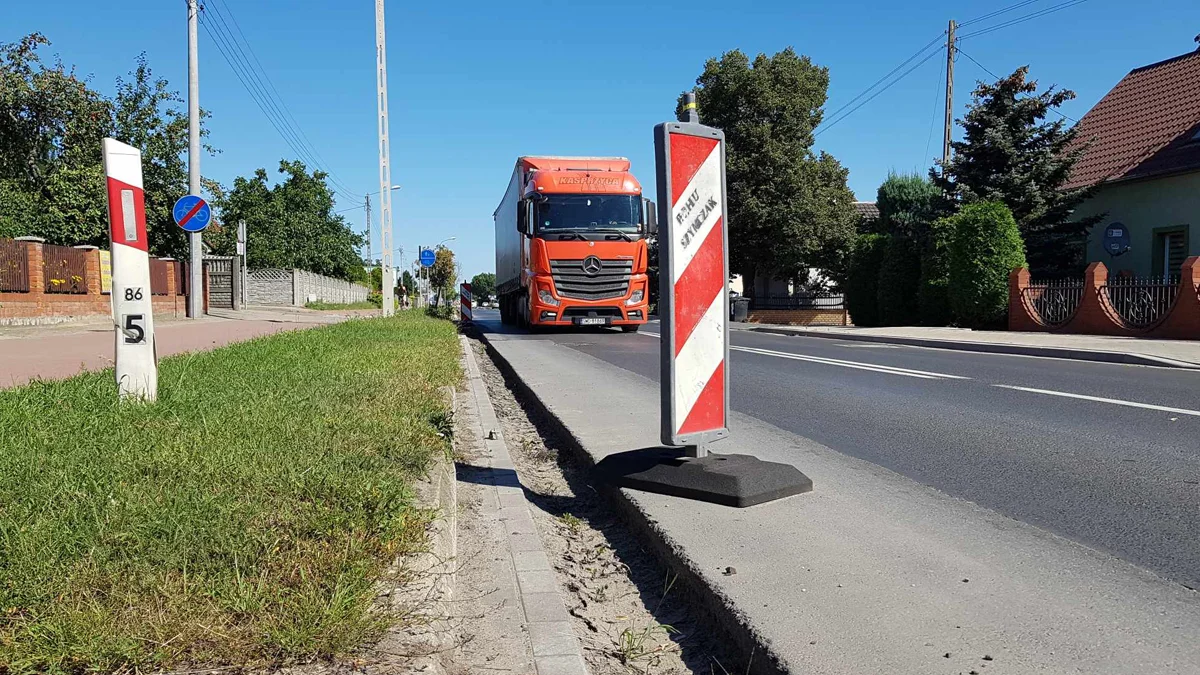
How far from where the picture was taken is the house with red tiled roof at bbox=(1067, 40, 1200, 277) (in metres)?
23.7

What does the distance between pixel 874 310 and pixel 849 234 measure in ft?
31.9

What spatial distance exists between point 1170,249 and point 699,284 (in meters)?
25.5

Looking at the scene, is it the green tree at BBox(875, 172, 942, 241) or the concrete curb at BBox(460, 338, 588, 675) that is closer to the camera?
the concrete curb at BBox(460, 338, 588, 675)

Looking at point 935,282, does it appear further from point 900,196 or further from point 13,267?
point 13,267

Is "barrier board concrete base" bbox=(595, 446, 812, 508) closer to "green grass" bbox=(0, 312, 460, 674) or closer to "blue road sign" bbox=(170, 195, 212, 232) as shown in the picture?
"green grass" bbox=(0, 312, 460, 674)

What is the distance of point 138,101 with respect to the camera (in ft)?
101

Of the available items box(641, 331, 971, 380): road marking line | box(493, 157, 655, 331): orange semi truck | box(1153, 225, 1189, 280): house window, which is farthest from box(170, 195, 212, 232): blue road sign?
box(1153, 225, 1189, 280): house window

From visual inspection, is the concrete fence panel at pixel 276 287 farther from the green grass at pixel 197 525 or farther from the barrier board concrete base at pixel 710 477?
the barrier board concrete base at pixel 710 477

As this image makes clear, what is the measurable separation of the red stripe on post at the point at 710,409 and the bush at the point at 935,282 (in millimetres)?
21682

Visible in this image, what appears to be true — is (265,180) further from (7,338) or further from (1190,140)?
(1190,140)

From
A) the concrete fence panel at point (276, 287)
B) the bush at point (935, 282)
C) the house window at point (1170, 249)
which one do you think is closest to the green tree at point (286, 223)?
the concrete fence panel at point (276, 287)

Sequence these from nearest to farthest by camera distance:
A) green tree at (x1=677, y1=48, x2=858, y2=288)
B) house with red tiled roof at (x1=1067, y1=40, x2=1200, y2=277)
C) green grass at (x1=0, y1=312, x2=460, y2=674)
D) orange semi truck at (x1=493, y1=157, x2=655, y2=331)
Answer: green grass at (x1=0, y1=312, x2=460, y2=674), orange semi truck at (x1=493, y1=157, x2=655, y2=331), house with red tiled roof at (x1=1067, y1=40, x2=1200, y2=277), green tree at (x1=677, y1=48, x2=858, y2=288)

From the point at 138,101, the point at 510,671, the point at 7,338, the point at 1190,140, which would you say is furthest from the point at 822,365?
the point at 138,101

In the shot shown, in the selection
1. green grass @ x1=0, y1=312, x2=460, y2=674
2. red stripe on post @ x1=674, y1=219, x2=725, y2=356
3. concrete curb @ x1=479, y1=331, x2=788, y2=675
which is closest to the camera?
green grass @ x1=0, y1=312, x2=460, y2=674
